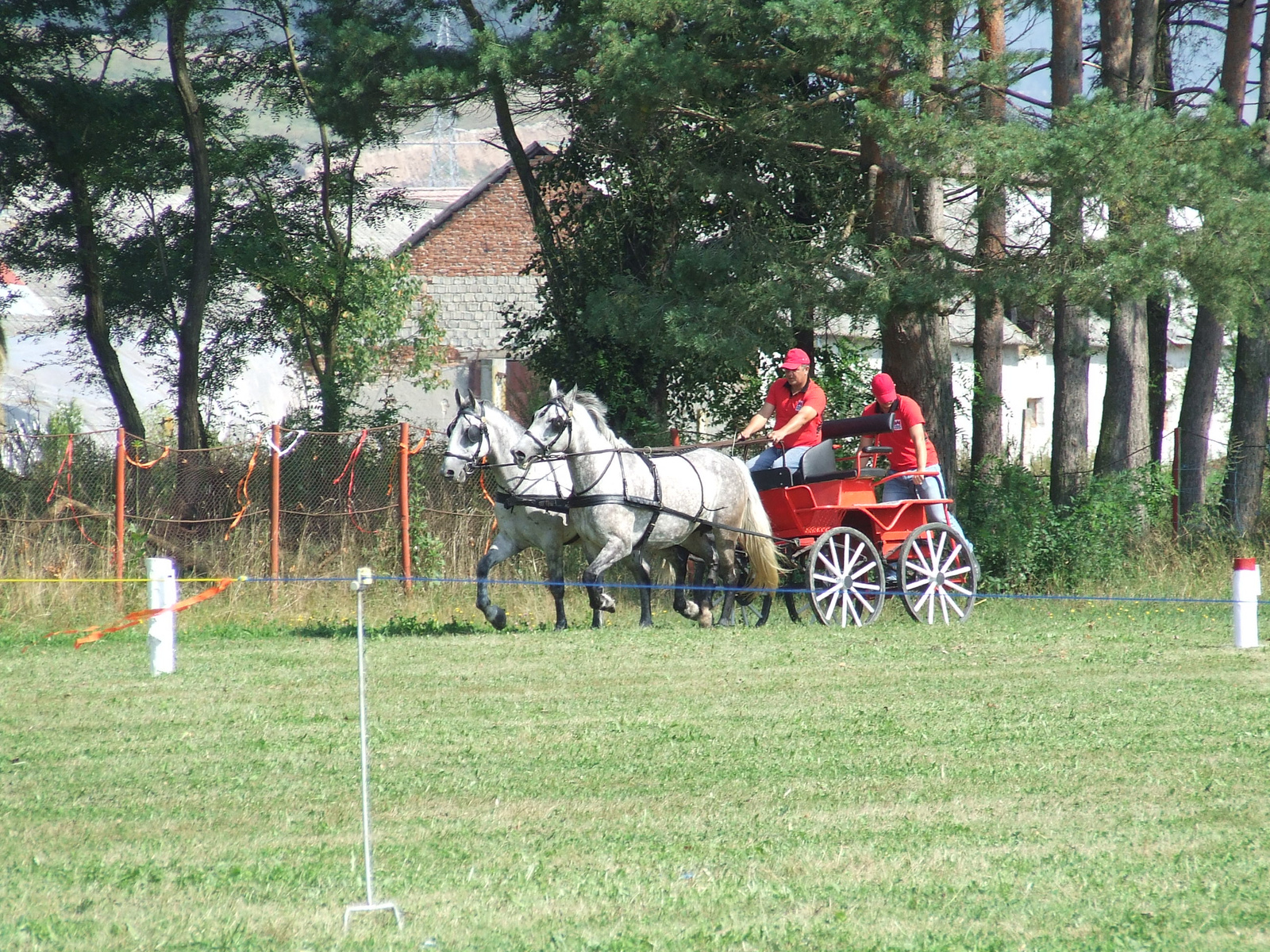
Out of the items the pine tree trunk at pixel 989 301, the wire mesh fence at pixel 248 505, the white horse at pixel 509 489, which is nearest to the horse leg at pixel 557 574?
the white horse at pixel 509 489

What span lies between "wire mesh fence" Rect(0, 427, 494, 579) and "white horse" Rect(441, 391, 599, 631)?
2.99 m

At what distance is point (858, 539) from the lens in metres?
13.8

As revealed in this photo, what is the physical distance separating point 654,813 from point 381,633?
753 cm

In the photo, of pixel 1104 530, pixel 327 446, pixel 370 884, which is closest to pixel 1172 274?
pixel 1104 530

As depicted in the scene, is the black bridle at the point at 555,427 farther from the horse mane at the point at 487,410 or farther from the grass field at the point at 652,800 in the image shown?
the grass field at the point at 652,800

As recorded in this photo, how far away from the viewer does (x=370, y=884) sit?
195 inches

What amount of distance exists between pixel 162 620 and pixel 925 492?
715 cm

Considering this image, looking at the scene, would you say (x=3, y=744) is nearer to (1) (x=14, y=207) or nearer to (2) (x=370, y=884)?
(2) (x=370, y=884)

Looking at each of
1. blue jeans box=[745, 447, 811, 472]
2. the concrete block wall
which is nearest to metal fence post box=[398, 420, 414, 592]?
blue jeans box=[745, 447, 811, 472]

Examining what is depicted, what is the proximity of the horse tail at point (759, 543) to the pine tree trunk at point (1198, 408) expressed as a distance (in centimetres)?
892

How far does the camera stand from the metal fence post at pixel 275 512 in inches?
614

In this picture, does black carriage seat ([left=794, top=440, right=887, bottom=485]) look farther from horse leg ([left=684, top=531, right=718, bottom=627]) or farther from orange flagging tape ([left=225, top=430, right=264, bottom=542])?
orange flagging tape ([left=225, top=430, right=264, bottom=542])

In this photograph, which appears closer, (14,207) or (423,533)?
(423,533)

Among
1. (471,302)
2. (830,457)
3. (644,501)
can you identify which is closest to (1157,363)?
(830,457)
